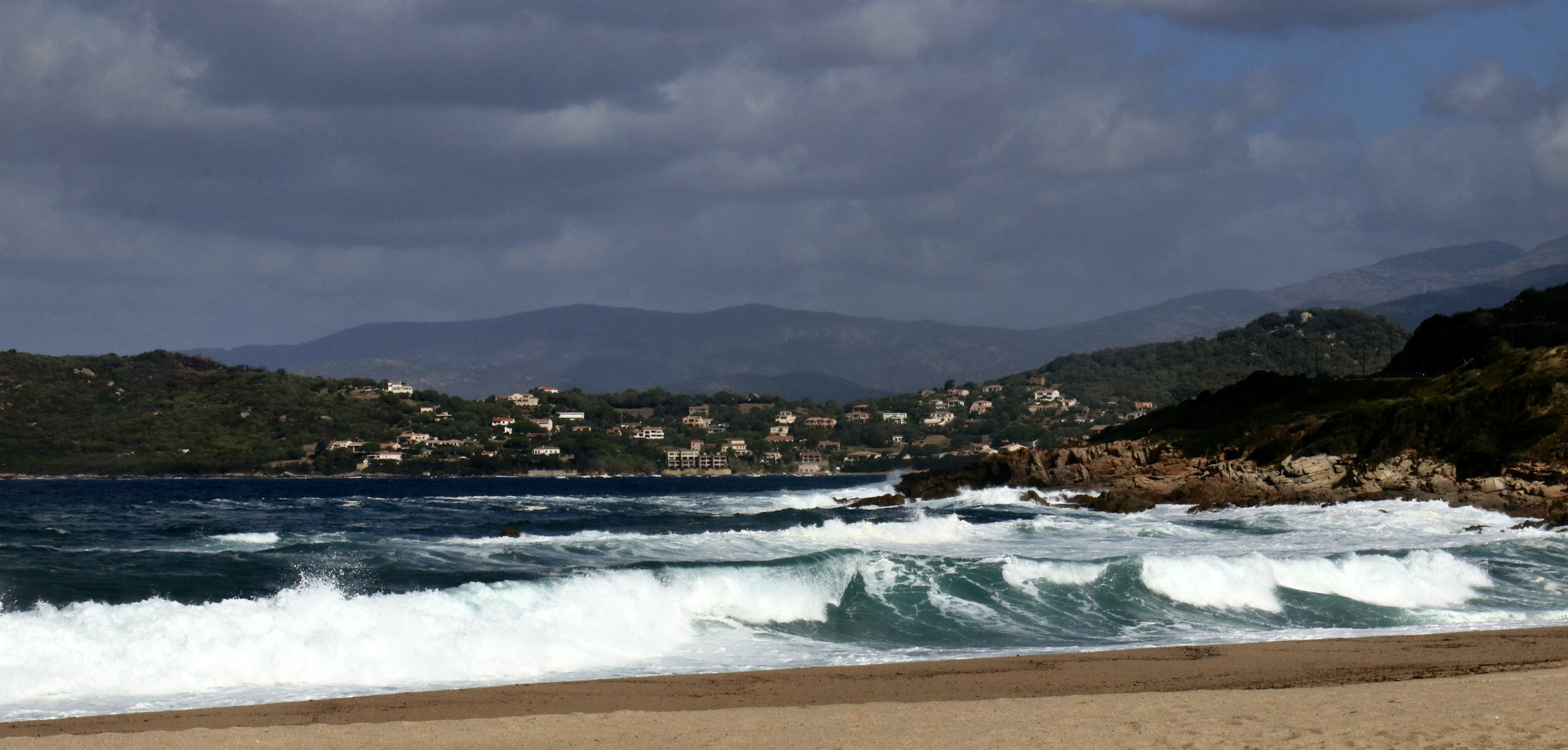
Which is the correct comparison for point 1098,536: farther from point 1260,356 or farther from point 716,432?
point 716,432

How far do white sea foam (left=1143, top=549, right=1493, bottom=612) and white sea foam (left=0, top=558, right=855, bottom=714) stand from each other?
25.4 ft

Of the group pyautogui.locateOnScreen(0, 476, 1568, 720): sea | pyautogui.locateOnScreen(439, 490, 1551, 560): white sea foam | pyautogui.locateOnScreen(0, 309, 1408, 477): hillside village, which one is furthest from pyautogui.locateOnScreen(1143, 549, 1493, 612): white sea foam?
pyautogui.locateOnScreen(0, 309, 1408, 477): hillside village

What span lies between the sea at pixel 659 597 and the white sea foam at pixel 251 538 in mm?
283

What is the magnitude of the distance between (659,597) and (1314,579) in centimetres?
1333

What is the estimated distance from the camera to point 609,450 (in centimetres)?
14312

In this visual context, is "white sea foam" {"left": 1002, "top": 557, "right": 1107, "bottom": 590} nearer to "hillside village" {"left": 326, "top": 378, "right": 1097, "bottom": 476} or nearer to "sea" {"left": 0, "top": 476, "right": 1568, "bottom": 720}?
"sea" {"left": 0, "top": 476, "right": 1568, "bottom": 720}

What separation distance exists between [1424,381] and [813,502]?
3218 cm

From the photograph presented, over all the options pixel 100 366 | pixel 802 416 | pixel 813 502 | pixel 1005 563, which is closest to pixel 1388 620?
pixel 1005 563

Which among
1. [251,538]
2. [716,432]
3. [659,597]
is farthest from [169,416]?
[659,597]

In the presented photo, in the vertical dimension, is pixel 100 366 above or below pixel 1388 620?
above

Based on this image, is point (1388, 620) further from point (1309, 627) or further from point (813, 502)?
point (813, 502)

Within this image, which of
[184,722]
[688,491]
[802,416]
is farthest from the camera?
[802,416]

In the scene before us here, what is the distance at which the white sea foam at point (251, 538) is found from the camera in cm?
3176

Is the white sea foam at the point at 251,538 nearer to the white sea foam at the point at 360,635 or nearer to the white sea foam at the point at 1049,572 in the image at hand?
the white sea foam at the point at 360,635
